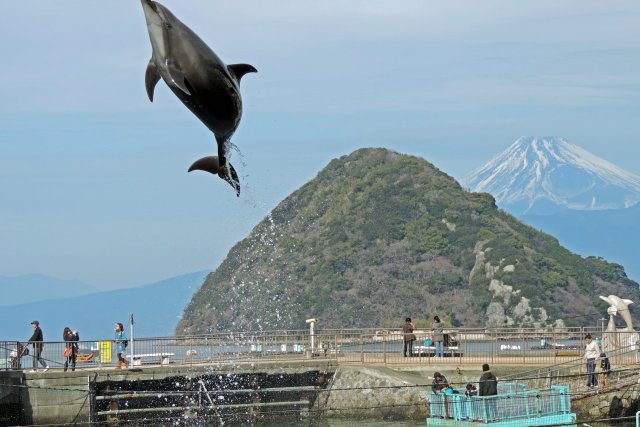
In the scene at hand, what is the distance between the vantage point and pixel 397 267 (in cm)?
17475

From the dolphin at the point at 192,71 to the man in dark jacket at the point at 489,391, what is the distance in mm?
20012

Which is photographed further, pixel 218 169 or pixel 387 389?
pixel 387 389

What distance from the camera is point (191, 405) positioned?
4653 cm

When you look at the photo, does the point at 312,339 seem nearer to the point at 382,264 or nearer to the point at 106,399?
the point at 106,399

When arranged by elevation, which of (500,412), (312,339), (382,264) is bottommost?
(500,412)

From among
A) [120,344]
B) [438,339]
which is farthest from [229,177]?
[438,339]

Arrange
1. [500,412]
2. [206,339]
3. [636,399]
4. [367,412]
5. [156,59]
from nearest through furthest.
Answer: [156,59], [500,412], [636,399], [367,412], [206,339]

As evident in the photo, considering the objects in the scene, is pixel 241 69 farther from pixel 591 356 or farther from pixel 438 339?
pixel 438 339

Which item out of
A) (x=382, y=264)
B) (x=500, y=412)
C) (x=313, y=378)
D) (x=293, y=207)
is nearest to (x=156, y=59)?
(x=500, y=412)

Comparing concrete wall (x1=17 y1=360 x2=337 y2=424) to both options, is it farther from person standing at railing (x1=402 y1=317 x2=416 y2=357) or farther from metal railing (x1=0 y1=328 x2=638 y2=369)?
person standing at railing (x1=402 y1=317 x2=416 y2=357)

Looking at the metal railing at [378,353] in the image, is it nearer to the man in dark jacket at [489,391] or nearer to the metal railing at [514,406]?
the metal railing at [514,406]

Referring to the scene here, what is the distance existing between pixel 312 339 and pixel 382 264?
125 meters

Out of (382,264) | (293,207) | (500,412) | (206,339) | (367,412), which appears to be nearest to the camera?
(500,412)

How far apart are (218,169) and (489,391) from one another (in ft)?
62.4
